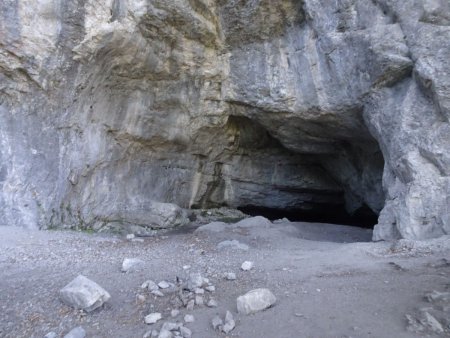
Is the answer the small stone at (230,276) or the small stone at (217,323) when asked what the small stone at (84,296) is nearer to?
the small stone at (217,323)

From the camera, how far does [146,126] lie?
32.6 feet

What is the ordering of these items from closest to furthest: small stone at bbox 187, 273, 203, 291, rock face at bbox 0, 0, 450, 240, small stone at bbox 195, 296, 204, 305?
small stone at bbox 195, 296, 204, 305 → small stone at bbox 187, 273, 203, 291 → rock face at bbox 0, 0, 450, 240

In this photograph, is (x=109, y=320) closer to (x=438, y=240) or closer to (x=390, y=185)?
(x=438, y=240)

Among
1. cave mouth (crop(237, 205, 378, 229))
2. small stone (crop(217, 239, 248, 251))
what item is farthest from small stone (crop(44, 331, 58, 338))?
cave mouth (crop(237, 205, 378, 229))

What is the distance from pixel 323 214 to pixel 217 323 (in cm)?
1279

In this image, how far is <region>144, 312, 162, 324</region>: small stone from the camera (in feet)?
11.7

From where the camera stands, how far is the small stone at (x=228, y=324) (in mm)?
3332

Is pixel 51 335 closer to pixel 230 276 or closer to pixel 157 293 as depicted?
pixel 157 293

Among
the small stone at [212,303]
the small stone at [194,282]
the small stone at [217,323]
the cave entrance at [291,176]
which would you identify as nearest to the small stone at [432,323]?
the small stone at [217,323]

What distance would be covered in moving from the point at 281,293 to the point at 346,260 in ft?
5.27

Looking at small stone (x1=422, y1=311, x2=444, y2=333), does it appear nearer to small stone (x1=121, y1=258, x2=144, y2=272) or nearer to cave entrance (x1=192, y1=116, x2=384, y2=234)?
small stone (x1=121, y1=258, x2=144, y2=272)

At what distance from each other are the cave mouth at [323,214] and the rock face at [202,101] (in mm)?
2060

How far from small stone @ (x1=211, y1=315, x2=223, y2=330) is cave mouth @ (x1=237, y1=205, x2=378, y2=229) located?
10162mm

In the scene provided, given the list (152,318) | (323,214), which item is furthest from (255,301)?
(323,214)
